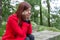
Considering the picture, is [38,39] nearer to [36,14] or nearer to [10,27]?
[10,27]

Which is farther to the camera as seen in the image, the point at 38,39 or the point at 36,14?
the point at 36,14

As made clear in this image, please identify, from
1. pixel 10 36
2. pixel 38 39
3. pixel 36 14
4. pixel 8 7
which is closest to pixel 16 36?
pixel 10 36

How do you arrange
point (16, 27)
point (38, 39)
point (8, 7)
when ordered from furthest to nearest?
point (8, 7), point (38, 39), point (16, 27)

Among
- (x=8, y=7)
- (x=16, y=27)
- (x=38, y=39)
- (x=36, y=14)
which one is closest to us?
(x=16, y=27)

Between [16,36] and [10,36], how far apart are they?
0.31 feet

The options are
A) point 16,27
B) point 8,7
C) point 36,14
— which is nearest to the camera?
point 16,27

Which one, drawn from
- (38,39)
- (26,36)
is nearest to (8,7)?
(38,39)

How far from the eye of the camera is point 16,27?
13.4ft

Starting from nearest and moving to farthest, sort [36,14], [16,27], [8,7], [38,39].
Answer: [16,27] → [38,39] → [8,7] → [36,14]

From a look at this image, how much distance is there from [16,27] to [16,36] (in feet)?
0.51

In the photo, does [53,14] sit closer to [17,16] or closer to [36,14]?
[36,14]

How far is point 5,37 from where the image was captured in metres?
4.17

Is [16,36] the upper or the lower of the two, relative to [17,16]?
lower

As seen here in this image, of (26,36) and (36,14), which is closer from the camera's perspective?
(26,36)
